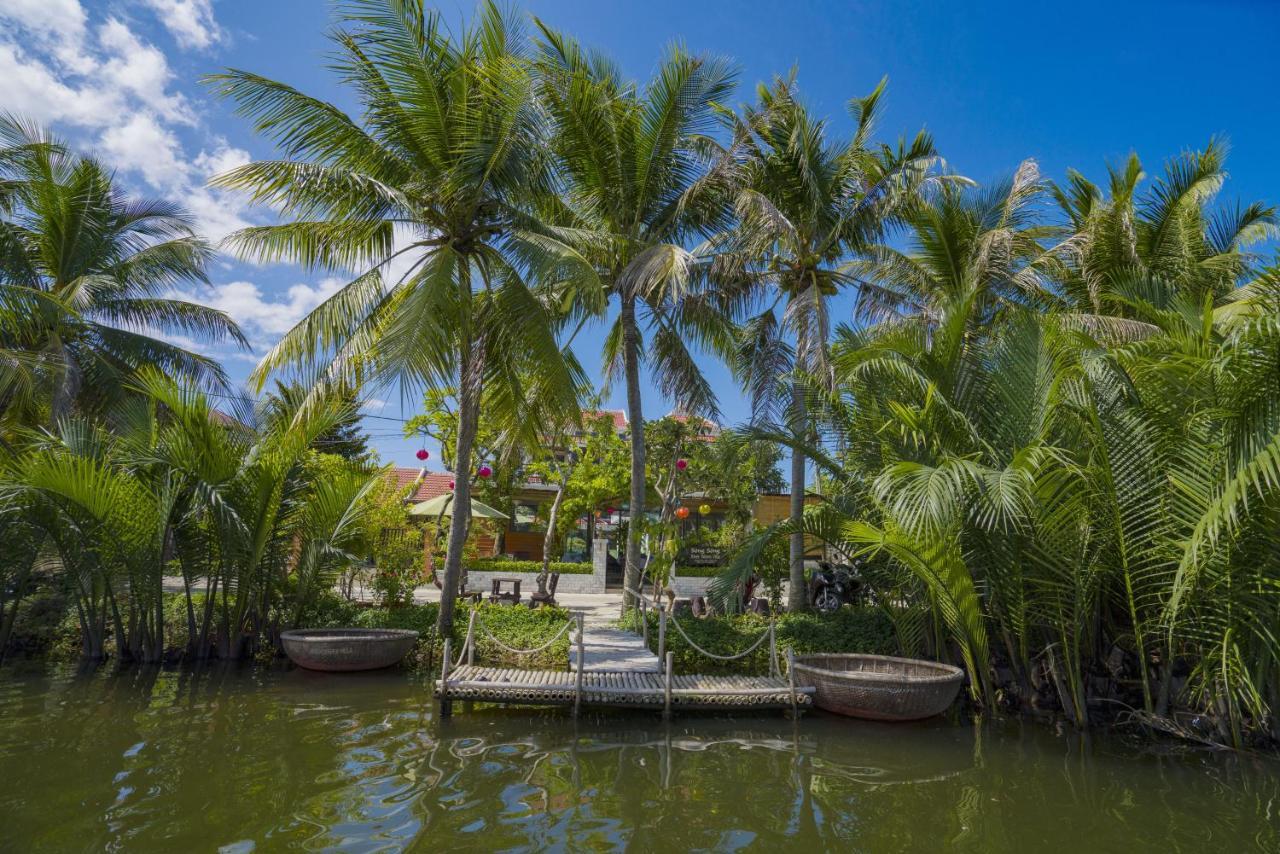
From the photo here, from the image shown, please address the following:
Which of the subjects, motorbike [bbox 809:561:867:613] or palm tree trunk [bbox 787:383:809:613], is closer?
palm tree trunk [bbox 787:383:809:613]

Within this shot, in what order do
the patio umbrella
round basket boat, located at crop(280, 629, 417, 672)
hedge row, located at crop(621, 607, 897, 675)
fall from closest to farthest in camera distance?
round basket boat, located at crop(280, 629, 417, 672) < hedge row, located at crop(621, 607, 897, 675) < the patio umbrella

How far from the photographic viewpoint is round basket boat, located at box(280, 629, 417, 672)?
9.32 m

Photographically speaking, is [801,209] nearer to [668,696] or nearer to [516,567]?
[668,696]

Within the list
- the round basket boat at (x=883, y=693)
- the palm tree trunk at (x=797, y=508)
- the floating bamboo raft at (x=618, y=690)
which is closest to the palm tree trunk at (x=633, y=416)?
the palm tree trunk at (x=797, y=508)

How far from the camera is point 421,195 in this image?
10164 mm

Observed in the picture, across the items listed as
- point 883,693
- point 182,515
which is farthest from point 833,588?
point 182,515

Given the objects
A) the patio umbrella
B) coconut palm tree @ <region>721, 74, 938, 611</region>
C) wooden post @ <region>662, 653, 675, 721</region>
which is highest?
coconut palm tree @ <region>721, 74, 938, 611</region>

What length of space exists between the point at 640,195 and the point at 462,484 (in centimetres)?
566

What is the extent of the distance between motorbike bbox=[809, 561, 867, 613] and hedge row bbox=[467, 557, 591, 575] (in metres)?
9.24

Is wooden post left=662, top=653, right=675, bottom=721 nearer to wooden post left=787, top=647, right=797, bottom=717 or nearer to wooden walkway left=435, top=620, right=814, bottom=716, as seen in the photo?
wooden walkway left=435, top=620, right=814, bottom=716

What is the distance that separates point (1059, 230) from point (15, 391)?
20199mm

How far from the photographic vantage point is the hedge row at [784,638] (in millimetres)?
9703

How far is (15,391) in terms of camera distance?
13320mm

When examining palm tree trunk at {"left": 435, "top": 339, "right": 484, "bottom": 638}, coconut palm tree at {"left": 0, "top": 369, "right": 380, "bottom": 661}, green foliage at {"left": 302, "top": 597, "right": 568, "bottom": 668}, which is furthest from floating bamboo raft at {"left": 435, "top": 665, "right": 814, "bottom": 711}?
coconut palm tree at {"left": 0, "top": 369, "right": 380, "bottom": 661}
